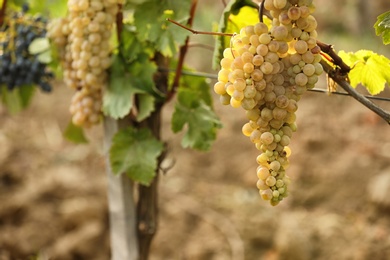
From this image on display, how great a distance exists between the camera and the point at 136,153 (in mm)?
1643

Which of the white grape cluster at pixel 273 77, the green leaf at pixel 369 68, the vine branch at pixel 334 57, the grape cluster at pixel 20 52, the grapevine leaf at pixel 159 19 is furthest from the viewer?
the grape cluster at pixel 20 52

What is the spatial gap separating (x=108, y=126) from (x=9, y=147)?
6.84 ft

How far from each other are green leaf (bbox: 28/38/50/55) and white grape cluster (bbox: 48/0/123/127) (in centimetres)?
16

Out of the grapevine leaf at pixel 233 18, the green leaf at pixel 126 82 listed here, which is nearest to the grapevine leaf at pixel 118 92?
the green leaf at pixel 126 82

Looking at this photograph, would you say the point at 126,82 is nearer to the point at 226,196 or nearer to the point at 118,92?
the point at 118,92

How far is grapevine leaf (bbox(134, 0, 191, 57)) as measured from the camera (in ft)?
4.83

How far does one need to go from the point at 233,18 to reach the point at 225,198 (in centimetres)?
201

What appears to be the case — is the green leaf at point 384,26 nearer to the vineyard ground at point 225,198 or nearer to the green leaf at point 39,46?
the green leaf at point 39,46

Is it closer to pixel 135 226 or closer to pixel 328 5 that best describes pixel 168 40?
pixel 135 226

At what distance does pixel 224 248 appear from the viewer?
9.54ft

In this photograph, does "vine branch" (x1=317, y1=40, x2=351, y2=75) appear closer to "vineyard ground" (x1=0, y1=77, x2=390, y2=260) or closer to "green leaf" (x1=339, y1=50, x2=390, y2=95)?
"green leaf" (x1=339, y1=50, x2=390, y2=95)

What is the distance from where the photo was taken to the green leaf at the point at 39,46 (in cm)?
189

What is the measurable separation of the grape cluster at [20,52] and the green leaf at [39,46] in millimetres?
74

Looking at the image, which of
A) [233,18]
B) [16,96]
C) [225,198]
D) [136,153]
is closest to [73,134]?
[16,96]
